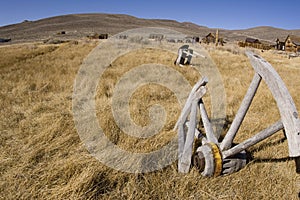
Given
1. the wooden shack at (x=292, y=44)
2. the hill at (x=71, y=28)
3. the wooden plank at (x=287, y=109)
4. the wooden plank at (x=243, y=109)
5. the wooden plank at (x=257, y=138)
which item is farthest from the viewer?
the hill at (x=71, y=28)

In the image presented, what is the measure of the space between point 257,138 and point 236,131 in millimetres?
266

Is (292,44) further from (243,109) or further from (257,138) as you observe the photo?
(257,138)

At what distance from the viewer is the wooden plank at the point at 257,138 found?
6.93 feet

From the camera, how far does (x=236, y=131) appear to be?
2.54 m

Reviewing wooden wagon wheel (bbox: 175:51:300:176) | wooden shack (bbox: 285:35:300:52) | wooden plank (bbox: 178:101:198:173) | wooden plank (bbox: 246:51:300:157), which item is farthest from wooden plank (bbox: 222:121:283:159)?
wooden shack (bbox: 285:35:300:52)

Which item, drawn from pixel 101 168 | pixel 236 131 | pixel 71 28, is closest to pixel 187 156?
pixel 236 131

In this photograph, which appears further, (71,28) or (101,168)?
(71,28)

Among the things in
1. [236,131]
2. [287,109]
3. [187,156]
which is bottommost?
[187,156]

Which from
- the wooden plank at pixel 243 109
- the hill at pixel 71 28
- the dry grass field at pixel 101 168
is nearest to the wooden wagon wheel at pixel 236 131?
the wooden plank at pixel 243 109

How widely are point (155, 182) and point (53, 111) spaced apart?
3.30 m

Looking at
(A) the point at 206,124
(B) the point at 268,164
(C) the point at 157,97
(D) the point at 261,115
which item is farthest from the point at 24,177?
(D) the point at 261,115

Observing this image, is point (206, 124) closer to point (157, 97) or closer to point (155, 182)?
point (155, 182)

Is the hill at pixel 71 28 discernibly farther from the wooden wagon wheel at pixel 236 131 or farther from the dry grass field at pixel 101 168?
the wooden wagon wheel at pixel 236 131

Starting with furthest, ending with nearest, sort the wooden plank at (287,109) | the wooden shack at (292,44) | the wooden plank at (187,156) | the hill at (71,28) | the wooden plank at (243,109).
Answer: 1. the hill at (71,28)
2. the wooden shack at (292,44)
3. the wooden plank at (187,156)
4. the wooden plank at (243,109)
5. the wooden plank at (287,109)
